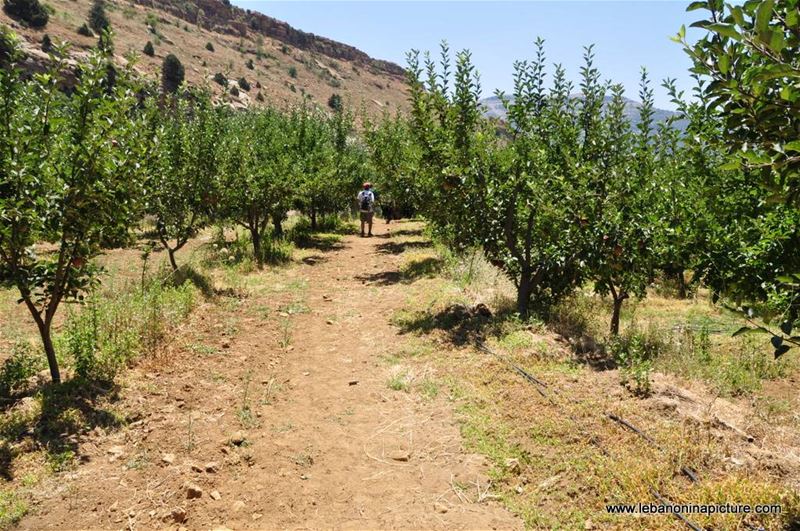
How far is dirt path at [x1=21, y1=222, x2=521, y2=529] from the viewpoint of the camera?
405 cm

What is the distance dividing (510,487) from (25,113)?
20.0 feet

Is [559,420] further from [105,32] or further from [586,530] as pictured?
[105,32]

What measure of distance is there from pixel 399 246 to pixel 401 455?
13602 millimetres

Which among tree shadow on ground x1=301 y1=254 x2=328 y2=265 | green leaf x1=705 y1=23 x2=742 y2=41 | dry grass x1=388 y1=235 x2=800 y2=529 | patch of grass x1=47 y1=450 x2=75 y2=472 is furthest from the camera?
tree shadow on ground x1=301 y1=254 x2=328 y2=265

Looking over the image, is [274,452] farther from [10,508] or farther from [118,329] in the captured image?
[118,329]

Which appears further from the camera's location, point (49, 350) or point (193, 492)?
point (49, 350)

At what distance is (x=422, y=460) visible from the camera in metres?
4.87

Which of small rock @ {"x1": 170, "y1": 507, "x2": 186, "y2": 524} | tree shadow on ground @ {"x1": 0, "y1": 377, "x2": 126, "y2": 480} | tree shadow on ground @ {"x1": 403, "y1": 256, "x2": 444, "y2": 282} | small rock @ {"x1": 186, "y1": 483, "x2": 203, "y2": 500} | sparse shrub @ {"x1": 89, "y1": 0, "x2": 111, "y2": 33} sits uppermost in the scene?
sparse shrub @ {"x1": 89, "y1": 0, "x2": 111, "y2": 33}

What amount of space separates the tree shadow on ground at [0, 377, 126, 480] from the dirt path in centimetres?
19

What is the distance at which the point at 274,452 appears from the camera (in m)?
4.95

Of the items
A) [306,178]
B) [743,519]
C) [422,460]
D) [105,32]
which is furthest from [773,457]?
[306,178]

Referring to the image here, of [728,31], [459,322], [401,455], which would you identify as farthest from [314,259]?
[728,31]

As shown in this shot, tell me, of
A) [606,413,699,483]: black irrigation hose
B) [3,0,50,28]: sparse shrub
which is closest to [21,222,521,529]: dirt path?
[606,413,699,483]: black irrigation hose

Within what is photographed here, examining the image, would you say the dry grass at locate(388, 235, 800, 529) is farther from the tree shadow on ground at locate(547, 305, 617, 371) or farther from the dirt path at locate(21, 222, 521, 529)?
the dirt path at locate(21, 222, 521, 529)
